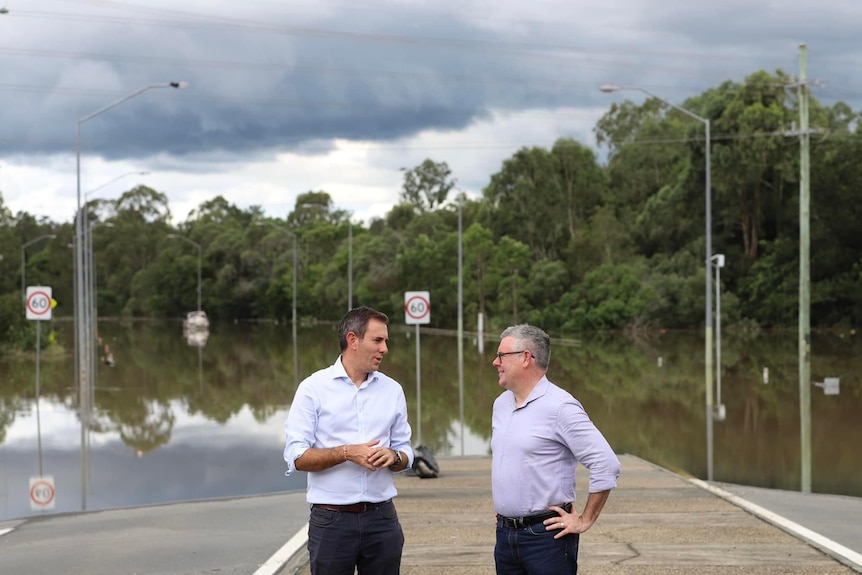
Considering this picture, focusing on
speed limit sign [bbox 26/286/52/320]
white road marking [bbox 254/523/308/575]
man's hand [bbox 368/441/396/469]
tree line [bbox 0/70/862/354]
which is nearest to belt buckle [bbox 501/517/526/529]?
man's hand [bbox 368/441/396/469]

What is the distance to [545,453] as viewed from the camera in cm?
593

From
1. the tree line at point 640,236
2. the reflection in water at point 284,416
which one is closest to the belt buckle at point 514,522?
the reflection in water at point 284,416

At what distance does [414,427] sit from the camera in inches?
1069

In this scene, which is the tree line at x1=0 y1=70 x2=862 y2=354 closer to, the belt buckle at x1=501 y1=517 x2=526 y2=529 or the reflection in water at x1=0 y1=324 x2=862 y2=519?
the reflection in water at x1=0 y1=324 x2=862 y2=519

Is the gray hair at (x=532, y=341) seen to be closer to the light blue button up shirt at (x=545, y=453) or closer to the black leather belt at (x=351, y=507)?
the light blue button up shirt at (x=545, y=453)

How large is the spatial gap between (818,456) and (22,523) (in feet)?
45.7

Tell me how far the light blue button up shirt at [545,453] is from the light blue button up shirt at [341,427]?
53 cm

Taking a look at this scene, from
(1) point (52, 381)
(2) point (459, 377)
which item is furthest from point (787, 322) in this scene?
(1) point (52, 381)

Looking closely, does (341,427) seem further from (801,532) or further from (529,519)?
(801,532)

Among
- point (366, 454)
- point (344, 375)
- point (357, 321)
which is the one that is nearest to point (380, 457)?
point (366, 454)

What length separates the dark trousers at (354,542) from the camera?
5.96m

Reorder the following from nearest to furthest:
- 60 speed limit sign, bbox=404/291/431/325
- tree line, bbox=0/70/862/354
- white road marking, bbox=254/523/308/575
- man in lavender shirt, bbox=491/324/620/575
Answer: man in lavender shirt, bbox=491/324/620/575
white road marking, bbox=254/523/308/575
60 speed limit sign, bbox=404/291/431/325
tree line, bbox=0/70/862/354

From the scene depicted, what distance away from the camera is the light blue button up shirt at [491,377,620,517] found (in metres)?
5.83

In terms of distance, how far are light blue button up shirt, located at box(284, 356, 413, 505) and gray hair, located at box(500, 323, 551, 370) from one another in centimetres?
63
